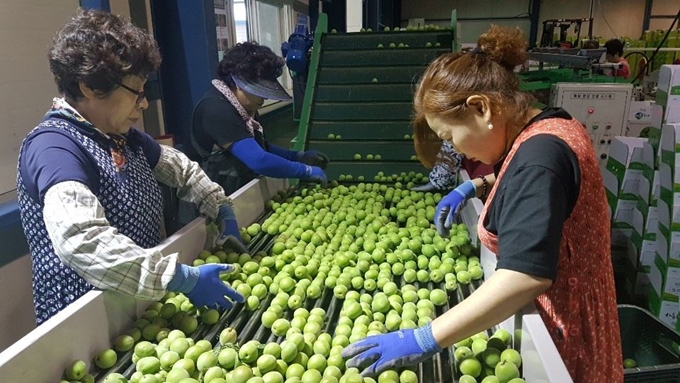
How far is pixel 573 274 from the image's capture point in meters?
1.31

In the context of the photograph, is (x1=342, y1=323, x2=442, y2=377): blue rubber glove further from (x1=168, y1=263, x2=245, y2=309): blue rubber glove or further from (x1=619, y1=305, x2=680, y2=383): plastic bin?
(x1=619, y1=305, x2=680, y2=383): plastic bin

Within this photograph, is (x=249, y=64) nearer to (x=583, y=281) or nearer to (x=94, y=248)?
(x=94, y=248)

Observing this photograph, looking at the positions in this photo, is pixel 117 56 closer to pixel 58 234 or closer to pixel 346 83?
pixel 58 234

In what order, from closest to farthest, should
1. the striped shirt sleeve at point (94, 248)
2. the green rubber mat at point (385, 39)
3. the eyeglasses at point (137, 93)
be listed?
the striped shirt sleeve at point (94, 248) < the eyeglasses at point (137, 93) < the green rubber mat at point (385, 39)

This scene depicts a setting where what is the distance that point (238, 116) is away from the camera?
2.83m

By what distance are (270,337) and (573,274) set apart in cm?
99

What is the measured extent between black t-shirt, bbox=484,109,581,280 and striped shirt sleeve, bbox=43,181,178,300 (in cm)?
Answer: 107

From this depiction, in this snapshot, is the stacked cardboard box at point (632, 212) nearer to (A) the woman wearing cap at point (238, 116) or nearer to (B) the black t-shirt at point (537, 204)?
(A) the woman wearing cap at point (238, 116)

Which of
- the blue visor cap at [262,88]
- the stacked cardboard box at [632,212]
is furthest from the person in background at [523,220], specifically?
the stacked cardboard box at [632,212]

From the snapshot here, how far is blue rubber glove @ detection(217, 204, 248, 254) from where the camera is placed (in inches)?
87.4

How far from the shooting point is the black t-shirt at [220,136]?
9.15ft

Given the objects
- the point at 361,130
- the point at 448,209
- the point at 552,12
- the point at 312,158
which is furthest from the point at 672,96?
the point at 552,12

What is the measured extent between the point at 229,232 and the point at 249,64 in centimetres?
109

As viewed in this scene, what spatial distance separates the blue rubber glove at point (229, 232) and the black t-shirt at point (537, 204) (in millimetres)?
1363
